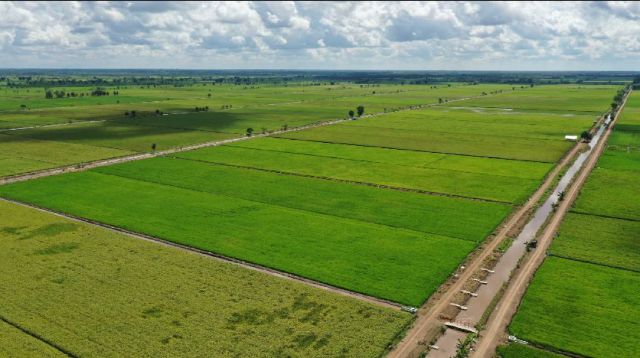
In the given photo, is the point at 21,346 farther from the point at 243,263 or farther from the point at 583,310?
the point at 583,310

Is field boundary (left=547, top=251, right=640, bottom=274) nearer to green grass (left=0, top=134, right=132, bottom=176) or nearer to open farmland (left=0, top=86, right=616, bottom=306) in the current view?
open farmland (left=0, top=86, right=616, bottom=306)

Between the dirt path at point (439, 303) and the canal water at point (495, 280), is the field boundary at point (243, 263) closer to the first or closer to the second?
the dirt path at point (439, 303)

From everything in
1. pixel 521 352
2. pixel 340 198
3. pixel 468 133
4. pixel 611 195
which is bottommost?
pixel 521 352

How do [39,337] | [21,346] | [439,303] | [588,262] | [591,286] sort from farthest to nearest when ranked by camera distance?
[588,262] → [591,286] → [439,303] → [39,337] → [21,346]

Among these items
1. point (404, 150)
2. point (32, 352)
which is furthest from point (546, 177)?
point (32, 352)

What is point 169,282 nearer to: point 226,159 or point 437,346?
point 437,346

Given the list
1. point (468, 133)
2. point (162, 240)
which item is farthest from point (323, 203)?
point (468, 133)

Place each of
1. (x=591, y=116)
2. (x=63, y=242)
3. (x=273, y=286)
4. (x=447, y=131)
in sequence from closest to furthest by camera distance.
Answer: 1. (x=273, y=286)
2. (x=63, y=242)
3. (x=447, y=131)
4. (x=591, y=116)
